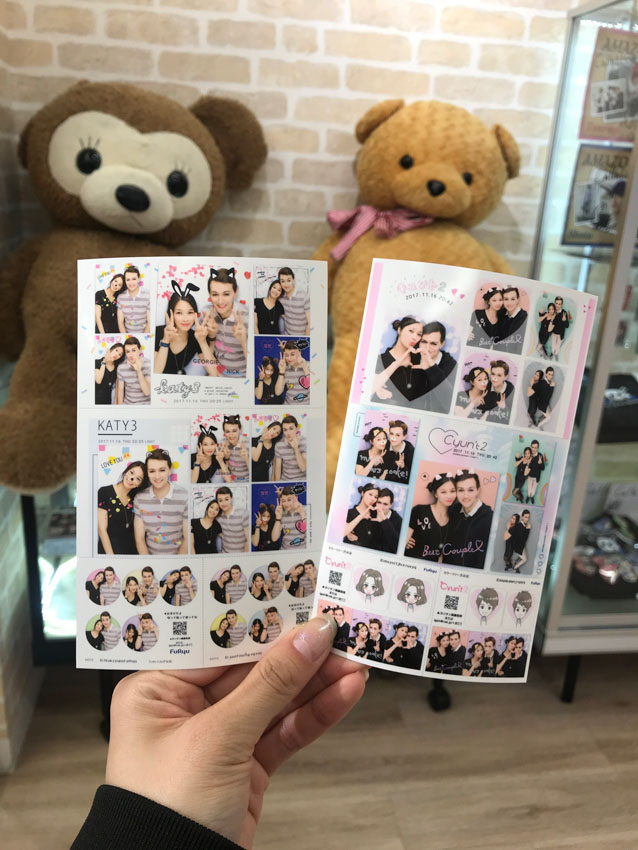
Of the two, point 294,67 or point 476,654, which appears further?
point 294,67

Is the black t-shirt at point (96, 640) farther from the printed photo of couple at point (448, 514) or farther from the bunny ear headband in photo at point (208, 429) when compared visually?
the printed photo of couple at point (448, 514)

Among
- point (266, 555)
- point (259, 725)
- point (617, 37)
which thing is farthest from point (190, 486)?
point (617, 37)

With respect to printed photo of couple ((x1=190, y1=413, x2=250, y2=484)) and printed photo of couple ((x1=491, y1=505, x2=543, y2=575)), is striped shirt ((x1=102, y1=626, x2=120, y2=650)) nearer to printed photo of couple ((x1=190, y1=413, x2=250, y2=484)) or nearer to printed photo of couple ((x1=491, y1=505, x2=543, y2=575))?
printed photo of couple ((x1=190, y1=413, x2=250, y2=484))

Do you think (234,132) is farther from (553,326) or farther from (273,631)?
(273,631)

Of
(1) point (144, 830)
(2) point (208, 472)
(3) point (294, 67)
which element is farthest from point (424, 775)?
(3) point (294, 67)

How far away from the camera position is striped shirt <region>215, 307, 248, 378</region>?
0.71 metres

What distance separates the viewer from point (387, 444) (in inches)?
28.0

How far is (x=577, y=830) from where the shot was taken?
4.56 ft

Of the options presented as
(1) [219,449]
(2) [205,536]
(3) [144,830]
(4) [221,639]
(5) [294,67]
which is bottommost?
(3) [144,830]

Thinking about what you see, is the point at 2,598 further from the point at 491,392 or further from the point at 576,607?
the point at 576,607

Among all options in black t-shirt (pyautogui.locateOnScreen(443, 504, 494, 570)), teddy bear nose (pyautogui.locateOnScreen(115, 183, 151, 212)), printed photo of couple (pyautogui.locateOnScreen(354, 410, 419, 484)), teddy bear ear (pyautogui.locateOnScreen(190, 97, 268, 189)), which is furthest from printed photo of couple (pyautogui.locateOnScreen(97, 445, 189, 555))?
teddy bear ear (pyautogui.locateOnScreen(190, 97, 268, 189))

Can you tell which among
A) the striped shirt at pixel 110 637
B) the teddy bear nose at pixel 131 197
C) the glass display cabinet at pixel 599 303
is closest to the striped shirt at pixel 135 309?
the striped shirt at pixel 110 637

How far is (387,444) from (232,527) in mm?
209

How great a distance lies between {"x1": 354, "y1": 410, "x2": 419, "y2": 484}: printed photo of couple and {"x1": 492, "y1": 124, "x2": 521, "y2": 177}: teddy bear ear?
1046 millimetres
